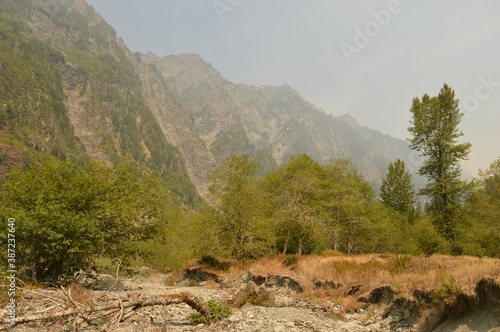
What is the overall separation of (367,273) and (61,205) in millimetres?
18864

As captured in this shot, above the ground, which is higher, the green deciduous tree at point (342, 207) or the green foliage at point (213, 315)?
the green deciduous tree at point (342, 207)

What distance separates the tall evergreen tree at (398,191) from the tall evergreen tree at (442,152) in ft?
88.5

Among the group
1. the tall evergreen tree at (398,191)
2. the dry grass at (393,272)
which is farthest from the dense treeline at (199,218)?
the tall evergreen tree at (398,191)

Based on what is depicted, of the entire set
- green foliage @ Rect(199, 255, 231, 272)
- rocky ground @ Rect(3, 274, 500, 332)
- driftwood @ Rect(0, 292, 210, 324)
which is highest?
driftwood @ Rect(0, 292, 210, 324)

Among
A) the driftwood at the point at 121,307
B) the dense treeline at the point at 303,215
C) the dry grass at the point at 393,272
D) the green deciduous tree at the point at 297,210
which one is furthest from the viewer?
the green deciduous tree at the point at 297,210

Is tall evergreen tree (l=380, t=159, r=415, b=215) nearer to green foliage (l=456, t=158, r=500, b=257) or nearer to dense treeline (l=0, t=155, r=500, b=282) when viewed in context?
dense treeline (l=0, t=155, r=500, b=282)

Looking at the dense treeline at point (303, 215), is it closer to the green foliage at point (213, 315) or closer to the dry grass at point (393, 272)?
the dry grass at point (393, 272)

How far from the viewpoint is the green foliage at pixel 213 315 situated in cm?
1072

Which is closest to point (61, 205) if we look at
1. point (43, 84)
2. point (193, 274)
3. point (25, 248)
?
point (25, 248)

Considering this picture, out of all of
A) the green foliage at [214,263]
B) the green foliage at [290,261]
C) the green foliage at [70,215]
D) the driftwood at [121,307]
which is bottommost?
the green foliage at [214,263]

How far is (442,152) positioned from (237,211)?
2256 cm

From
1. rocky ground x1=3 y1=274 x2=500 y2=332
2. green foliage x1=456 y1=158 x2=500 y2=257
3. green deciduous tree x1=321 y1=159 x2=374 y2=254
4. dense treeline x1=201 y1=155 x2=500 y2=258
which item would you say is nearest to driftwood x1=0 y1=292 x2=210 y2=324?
rocky ground x1=3 y1=274 x2=500 y2=332

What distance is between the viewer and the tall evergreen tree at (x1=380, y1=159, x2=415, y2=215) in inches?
2077

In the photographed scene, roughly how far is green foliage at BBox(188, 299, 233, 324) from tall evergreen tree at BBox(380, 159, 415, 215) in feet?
165
